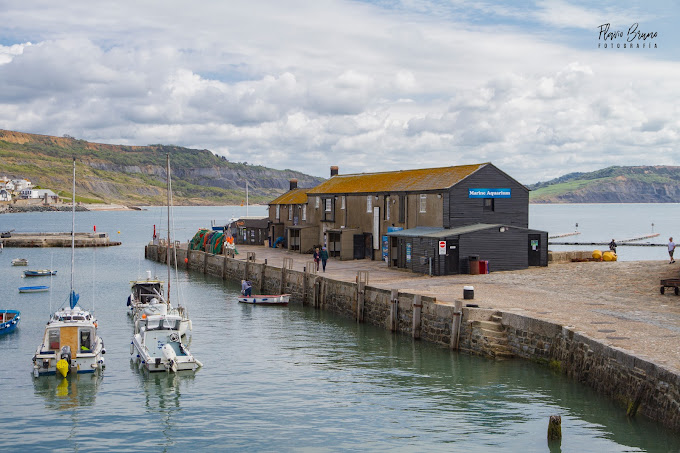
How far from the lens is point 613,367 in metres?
23.7

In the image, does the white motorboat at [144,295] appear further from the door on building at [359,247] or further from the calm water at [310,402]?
the door on building at [359,247]

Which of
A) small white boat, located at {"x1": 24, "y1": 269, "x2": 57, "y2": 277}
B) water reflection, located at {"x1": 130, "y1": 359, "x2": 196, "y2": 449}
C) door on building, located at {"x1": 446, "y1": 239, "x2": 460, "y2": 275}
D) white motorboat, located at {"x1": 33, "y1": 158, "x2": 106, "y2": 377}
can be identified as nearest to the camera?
water reflection, located at {"x1": 130, "y1": 359, "x2": 196, "y2": 449}

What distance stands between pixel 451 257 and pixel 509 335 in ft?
54.5

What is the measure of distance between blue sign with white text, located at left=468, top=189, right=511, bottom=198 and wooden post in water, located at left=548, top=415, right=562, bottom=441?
103 feet

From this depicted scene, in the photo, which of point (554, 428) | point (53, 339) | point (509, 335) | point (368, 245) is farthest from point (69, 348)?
point (368, 245)

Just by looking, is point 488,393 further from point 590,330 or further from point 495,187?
point 495,187

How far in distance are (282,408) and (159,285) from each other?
27402 mm

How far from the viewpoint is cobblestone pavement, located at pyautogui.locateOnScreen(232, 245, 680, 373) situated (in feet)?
86.2

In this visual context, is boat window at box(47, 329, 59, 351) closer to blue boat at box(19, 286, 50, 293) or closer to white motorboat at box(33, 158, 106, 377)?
white motorboat at box(33, 158, 106, 377)

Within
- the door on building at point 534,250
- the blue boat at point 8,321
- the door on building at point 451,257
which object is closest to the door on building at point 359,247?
the door on building at point 451,257

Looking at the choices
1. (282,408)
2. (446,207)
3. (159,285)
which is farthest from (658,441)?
(159,285)

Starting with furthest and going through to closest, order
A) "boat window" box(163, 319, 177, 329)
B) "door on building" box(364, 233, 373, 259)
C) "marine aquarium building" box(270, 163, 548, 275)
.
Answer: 1. "door on building" box(364, 233, 373, 259)
2. "marine aquarium building" box(270, 163, 548, 275)
3. "boat window" box(163, 319, 177, 329)

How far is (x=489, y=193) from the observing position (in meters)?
52.2

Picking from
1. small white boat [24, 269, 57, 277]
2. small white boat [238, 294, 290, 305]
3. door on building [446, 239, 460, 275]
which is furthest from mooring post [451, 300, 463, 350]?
small white boat [24, 269, 57, 277]
